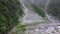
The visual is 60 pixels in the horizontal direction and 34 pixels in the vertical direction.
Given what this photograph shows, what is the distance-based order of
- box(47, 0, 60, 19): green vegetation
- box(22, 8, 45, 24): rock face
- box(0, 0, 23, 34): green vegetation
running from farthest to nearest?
box(47, 0, 60, 19): green vegetation, box(22, 8, 45, 24): rock face, box(0, 0, 23, 34): green vegetation

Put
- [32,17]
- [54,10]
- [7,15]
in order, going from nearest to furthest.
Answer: [7,15]
[32,17]
[54,10]

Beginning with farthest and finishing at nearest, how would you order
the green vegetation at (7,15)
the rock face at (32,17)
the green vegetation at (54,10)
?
1. the green vegetation at (54,10)
2. the rock face at (32,17)
3. the green vegetation at (7,15)

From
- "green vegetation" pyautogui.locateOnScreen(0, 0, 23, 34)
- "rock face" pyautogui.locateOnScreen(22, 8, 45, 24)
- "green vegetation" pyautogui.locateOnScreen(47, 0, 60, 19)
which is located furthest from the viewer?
"green vegetation" pyautogui.locateOnScreen(47, 0, 60, 19)

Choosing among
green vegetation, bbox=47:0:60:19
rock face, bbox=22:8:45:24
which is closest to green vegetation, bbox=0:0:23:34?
rock face, bbox=22:8:45:24

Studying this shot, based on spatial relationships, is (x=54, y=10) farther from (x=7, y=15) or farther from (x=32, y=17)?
(x=7, y=15)

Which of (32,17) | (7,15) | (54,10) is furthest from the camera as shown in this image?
(54,10)

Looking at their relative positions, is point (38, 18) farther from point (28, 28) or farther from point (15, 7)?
point (15, 7)

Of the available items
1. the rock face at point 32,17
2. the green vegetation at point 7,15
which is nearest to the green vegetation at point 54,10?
the rock face at point 32,17

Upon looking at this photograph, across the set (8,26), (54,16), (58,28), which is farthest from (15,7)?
(54,16)

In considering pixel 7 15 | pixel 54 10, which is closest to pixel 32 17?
pixel 54 10

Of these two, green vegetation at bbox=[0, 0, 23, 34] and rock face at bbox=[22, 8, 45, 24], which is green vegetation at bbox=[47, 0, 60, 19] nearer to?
rock face at bbox=[22, 8, 45, 24]

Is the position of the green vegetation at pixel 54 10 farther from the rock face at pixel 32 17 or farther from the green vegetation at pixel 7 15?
the green vegetation at pixel 7 15
